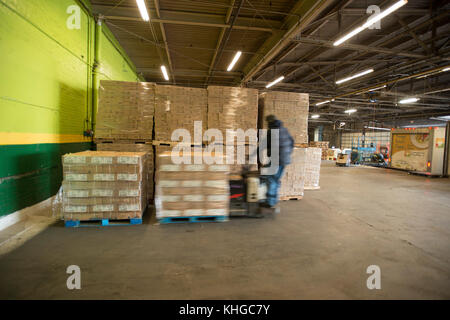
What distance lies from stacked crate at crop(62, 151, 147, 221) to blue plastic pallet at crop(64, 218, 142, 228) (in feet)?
0.21

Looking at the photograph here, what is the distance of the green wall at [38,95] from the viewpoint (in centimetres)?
362

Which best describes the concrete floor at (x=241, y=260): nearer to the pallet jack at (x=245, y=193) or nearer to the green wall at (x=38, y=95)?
the pallet jack at (x=245, y=193)

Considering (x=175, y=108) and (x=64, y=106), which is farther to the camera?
(x=175, y=108)

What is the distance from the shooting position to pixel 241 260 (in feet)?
9.93

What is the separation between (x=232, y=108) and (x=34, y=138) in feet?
13.9

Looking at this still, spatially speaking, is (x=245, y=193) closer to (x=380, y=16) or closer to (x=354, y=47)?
(x=380, y=16)

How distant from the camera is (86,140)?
248 inches

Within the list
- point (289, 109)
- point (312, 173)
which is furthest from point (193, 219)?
point (312, 173)

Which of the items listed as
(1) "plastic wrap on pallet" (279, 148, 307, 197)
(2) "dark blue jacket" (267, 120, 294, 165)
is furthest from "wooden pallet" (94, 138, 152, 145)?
(1) "plastic wrap on pallet" (279, 148, 307, 197)

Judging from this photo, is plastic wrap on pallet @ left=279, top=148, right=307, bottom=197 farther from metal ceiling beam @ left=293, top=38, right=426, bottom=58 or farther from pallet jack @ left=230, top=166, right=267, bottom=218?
A: metal ceiling beam @ left=293, top=38, right=426, bottom=58

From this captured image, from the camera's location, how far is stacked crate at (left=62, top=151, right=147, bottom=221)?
4.03 metres
